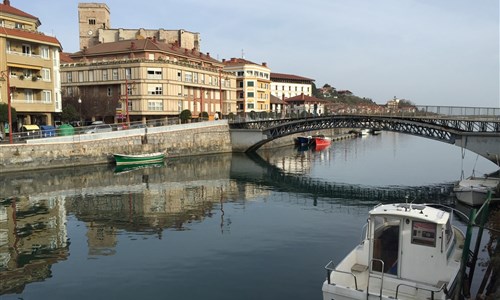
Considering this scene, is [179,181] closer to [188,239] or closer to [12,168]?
[12,168]

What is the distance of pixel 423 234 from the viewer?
13.1 meters

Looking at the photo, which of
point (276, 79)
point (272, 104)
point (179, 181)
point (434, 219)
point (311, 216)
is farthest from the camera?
point (276, 79)

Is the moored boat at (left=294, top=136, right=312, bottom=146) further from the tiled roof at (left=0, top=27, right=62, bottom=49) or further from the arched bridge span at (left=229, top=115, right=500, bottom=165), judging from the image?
the tiled roof at (left=0, top=27, right=62, bottom=49)

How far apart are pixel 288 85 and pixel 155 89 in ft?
237

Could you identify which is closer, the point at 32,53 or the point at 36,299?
the point at 36,299

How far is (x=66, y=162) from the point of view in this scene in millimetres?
47344

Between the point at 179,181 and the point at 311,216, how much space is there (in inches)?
693

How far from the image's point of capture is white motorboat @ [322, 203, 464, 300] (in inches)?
497

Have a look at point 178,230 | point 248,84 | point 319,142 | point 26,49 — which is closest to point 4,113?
point 26,49

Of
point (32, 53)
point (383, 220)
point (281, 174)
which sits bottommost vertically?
point (281, 174)

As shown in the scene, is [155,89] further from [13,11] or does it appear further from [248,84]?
[248,84]

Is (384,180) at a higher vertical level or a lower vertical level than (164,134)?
lower

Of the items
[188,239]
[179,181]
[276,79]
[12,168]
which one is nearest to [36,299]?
[188,239]

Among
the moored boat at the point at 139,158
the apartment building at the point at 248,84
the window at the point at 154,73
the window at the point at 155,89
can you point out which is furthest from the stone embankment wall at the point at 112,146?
Result: the apartment building at the point at 248,84
